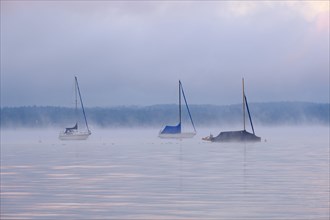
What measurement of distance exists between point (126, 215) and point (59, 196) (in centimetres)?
793

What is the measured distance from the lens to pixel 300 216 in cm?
2869

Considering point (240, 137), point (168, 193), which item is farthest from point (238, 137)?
point (168, 193)

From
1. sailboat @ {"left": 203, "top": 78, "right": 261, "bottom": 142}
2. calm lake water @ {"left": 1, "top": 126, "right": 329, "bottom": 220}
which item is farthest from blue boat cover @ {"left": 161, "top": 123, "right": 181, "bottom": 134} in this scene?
calm lake water @ {"left": 1, "top": 126, "right": 329, "bottom": 220}

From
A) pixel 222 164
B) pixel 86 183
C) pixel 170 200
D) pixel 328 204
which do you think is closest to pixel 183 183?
pixel 86 183

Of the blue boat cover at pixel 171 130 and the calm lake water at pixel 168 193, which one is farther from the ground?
the blue boat cover at pixel 171 130

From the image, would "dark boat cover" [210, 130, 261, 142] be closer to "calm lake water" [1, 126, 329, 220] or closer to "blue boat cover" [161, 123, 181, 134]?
"blue boat cover" [161, 123, 181, 134]

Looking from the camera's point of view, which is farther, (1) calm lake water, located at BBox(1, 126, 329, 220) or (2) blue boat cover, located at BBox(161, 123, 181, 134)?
(2) blue boat cover, located at BBox(161, 123, 181, 134)

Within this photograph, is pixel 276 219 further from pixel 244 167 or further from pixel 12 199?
pixel 244 167

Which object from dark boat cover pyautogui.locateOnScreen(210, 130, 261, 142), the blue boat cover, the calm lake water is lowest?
the calm lake water

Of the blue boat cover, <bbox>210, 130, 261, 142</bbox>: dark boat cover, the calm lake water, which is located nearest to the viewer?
the calm lake water

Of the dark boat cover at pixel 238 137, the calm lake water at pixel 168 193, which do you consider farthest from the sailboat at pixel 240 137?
the calm lake water at pixel 168 193

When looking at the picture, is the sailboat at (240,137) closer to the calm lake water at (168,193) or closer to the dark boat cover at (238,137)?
the dark boat cover at (238,137)

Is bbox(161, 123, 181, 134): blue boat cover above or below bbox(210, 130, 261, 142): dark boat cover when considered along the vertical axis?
above

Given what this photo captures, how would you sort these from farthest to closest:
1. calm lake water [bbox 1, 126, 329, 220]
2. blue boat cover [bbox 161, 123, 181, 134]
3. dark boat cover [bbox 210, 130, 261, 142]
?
blue boat cover [bbox 161, 123, 181, 134], dark boat cover [bbox 210, 130, 261, 142], calm lake water [bbox 1, 126, 329, 220]
